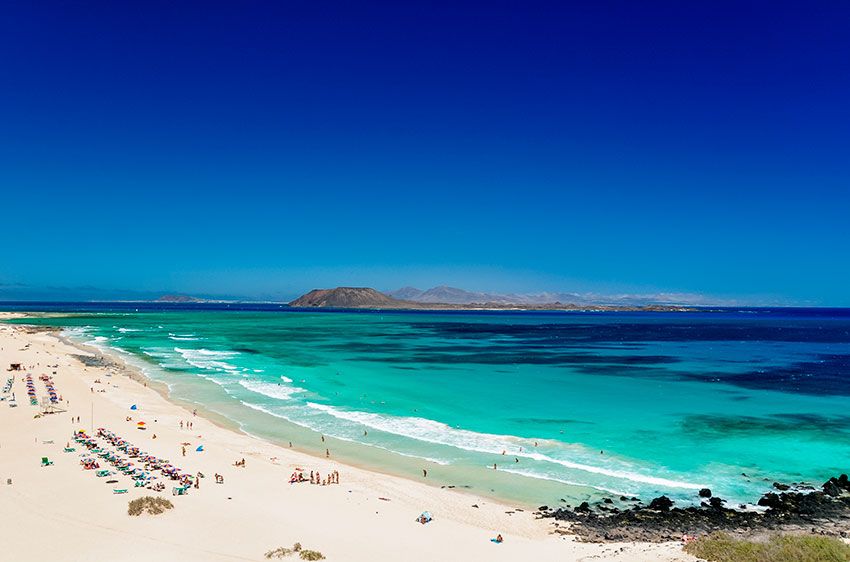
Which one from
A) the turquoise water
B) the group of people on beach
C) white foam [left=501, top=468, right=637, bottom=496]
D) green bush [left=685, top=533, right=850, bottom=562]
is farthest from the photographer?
the turquoise water

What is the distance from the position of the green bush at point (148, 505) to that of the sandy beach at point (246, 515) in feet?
0.98

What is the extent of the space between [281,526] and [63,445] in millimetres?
15618

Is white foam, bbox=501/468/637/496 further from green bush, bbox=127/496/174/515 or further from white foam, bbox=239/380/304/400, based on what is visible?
white foam, bbox=239/380/304/400

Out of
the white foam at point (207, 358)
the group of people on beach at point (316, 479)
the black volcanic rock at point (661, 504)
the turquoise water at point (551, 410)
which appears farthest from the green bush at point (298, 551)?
the white foam at point (207, 358)

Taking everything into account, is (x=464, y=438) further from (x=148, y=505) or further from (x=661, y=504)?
(x=148, y=505)

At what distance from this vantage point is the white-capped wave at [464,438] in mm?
24078

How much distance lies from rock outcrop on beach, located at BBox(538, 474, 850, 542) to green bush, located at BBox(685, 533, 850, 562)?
158 centimetres

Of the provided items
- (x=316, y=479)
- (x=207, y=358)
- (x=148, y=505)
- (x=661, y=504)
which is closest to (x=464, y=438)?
(x=316, y=479)

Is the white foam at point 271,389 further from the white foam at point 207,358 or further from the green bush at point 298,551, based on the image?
the green bush at point 298,551

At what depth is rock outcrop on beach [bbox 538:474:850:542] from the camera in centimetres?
1806

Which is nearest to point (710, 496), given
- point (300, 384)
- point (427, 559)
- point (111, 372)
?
point (427, 559)

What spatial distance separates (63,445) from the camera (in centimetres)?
2695

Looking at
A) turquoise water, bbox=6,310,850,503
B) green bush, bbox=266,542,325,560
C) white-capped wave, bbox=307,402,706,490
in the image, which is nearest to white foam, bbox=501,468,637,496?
turquoise water, bbox=6,310,850,503

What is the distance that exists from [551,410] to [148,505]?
25.9 m
